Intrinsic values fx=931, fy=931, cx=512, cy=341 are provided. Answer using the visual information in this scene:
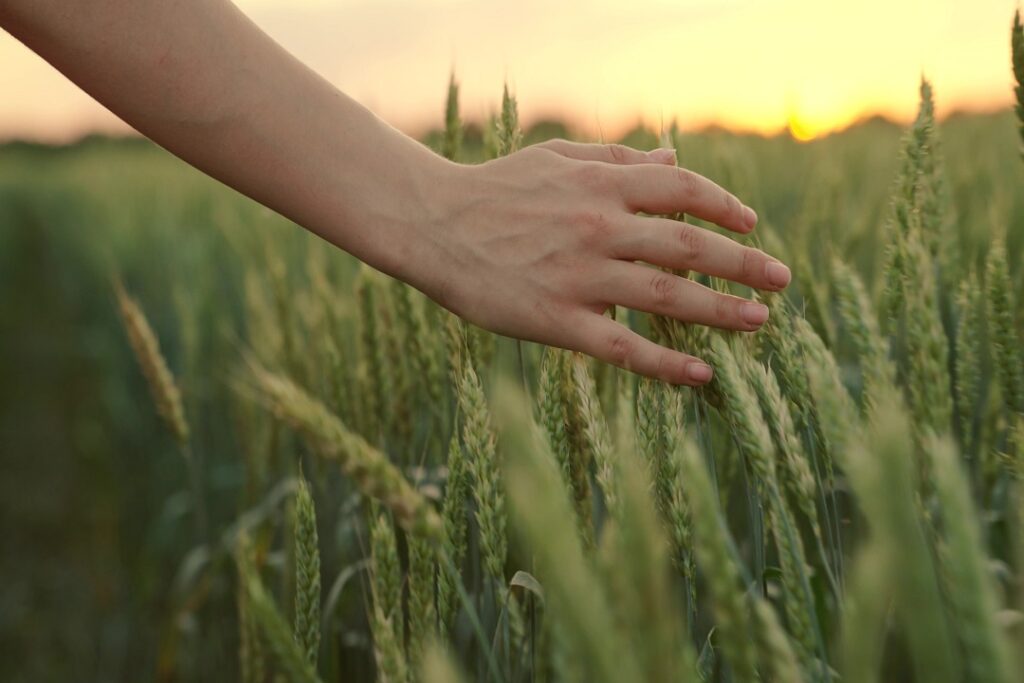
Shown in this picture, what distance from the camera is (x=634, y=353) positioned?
3.25 ft

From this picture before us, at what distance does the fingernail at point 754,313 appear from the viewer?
97 centimetres

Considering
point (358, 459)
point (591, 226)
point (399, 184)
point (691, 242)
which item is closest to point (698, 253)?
point (691, 242)

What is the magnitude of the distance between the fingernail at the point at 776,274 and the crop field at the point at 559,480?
0.05 meters

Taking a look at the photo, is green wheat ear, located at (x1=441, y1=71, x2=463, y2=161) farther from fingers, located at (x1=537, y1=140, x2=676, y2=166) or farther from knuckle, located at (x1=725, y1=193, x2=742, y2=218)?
knuckle, located at (x1=725, y1=193, x2=742, y2=218)

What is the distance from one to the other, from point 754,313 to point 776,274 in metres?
0.05

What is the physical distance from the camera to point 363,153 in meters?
1.11

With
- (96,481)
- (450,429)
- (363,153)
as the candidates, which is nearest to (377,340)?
(450,429)

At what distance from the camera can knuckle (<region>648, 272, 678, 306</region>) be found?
1003 millimetres

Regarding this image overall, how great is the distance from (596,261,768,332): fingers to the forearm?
0.83 ft

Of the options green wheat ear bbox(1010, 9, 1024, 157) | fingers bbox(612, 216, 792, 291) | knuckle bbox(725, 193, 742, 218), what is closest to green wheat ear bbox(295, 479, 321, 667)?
fingers bbox(612, 216, 792, 291)

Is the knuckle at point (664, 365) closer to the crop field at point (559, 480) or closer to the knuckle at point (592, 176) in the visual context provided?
the crop field at point (559, 480)

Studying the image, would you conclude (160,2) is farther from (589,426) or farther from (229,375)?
(229,375)

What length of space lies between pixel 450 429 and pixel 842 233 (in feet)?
3.48

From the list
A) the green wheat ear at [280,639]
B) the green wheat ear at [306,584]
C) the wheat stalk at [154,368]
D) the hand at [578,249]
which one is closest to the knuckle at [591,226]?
the hand at [578,249]
